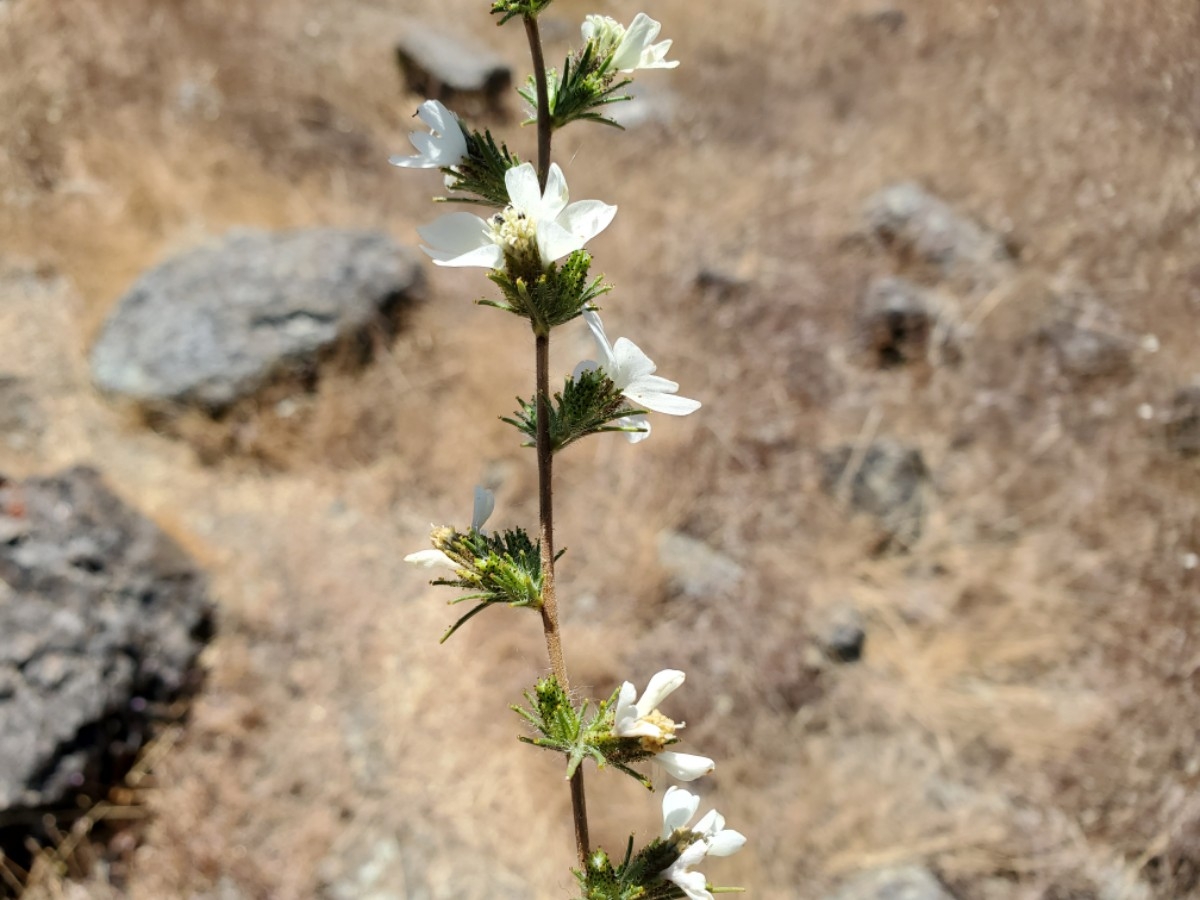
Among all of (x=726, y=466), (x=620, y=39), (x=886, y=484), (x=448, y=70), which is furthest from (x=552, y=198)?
(x=448, y=70)

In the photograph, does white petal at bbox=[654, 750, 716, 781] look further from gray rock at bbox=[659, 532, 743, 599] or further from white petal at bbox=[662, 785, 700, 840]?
gray rock at bbox=[659, 532, 743, 599]

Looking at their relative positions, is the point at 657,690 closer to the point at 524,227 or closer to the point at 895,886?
the point at 524,227

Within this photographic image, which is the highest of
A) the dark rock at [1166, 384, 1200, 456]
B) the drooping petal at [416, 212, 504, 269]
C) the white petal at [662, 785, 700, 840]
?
the dark rock at [1166, 384, 1200, 456]

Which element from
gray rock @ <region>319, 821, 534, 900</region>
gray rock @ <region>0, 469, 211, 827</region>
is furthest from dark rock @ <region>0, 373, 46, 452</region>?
gray rock @ <region>319, 821, 534, 900</region>

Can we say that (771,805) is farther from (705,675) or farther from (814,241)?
(814,241)

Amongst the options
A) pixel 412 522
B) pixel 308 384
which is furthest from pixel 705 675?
pixel 308 384

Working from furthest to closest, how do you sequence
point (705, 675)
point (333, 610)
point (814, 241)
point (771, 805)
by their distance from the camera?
point (814, 241), point (333, 610), point (705, 675), point (771, 805)

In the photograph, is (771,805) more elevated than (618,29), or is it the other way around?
(618,29)
